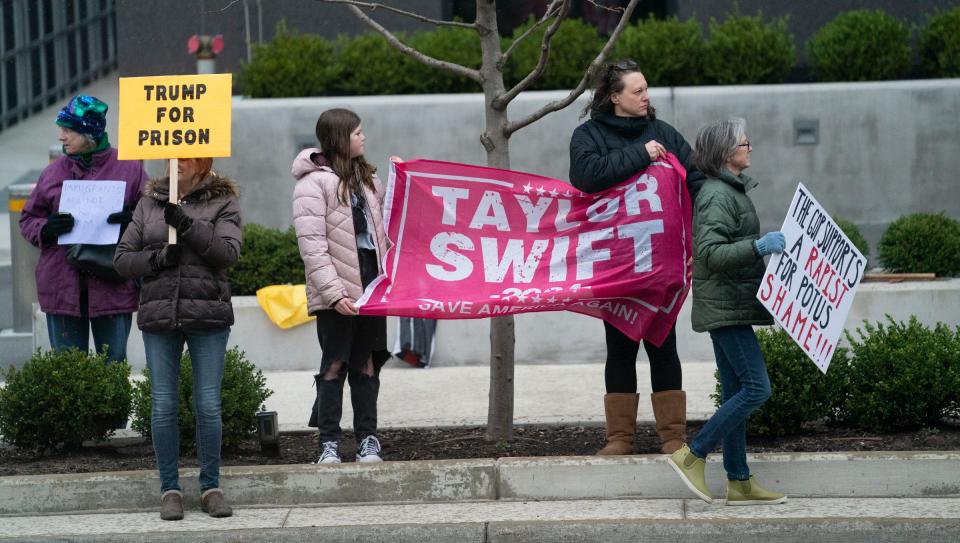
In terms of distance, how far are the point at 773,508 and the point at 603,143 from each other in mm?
1897

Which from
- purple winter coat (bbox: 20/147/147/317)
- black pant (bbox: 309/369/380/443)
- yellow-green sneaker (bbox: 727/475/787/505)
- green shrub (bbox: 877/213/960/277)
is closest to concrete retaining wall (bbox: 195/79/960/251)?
green shrub (bbox: 877/213/960/277)

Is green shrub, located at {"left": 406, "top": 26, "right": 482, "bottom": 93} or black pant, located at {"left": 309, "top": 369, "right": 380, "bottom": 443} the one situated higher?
green shrub, located at {"left": 406, "top": 26, "right": 482, "bottom": 93}

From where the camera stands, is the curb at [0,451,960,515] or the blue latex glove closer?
the blue latex glove

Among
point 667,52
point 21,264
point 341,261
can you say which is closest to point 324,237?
point 341,261

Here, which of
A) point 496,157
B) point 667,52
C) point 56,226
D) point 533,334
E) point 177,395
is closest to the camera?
point 177,395

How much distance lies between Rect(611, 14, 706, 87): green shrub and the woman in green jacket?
5879 mm

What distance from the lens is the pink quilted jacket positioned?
6.67 m

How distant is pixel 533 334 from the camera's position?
992 centimetres

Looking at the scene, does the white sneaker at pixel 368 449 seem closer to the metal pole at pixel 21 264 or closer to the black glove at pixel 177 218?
the black glove at pixel 177 218

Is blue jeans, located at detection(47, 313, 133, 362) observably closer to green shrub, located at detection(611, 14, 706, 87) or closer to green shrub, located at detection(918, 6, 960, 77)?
green shrub, located at detection(611, 14, 706, 87)

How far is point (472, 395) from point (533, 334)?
109 centimetres

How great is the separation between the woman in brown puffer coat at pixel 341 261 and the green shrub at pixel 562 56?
5328mm

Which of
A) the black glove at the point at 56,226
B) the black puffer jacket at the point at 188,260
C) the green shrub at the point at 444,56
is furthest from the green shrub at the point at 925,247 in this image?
the black glove at the point at 56,226

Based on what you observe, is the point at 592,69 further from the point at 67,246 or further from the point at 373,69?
the point at 373,69
